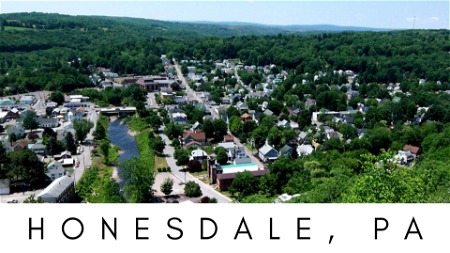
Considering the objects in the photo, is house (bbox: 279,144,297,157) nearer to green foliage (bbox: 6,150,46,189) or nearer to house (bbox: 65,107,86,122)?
green foliage (bbox: 6,150,46,189)

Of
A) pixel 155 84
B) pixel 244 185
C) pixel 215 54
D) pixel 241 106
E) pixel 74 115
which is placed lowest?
pixel 74 115

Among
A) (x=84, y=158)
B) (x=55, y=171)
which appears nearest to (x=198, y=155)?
(x=84, y=158)

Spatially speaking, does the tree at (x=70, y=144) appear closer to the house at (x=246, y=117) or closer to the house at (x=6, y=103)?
the house at (x=246, y=117)

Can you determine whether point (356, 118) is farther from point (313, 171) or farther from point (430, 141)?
point (313, 171)

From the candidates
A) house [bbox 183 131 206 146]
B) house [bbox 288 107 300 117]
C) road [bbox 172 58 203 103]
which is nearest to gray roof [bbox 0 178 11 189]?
house [bbox 183 131 206 146]

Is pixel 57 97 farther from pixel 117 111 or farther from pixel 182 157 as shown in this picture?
pixel 182 157

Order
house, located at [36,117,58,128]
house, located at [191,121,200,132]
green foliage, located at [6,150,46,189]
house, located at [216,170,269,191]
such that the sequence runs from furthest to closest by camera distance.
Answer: house, located at [36,117,58,128]
house, located at [191,121,200,132]
green foliage, located at [6,150,46,189]
house, located at [216,170,269,191]
